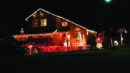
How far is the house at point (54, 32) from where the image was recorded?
44.2 m

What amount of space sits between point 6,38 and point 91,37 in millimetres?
17587

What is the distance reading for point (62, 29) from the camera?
4519cm

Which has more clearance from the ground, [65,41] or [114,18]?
[114,18]

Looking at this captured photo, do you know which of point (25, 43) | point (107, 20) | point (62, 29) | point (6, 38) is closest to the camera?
point (6, 38)

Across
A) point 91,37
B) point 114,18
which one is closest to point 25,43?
point 91,37

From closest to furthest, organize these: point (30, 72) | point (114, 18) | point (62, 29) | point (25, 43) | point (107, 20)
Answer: point (30, 72), point (25, 43), point (62, 29), point (107, 20), point (114, 18)

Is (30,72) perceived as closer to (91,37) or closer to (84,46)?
(84,46)

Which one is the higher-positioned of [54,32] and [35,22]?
[35,22]

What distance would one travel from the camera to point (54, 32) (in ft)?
143

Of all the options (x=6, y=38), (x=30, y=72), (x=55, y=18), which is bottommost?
(x=30, y=72)

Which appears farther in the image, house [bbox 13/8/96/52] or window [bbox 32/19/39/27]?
window [bbox 32/19/39/27]

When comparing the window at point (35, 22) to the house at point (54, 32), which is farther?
the window at point (35, 22)

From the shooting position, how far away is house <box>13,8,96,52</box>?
44250 millimetres

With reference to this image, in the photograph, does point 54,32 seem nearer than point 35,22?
Yes
